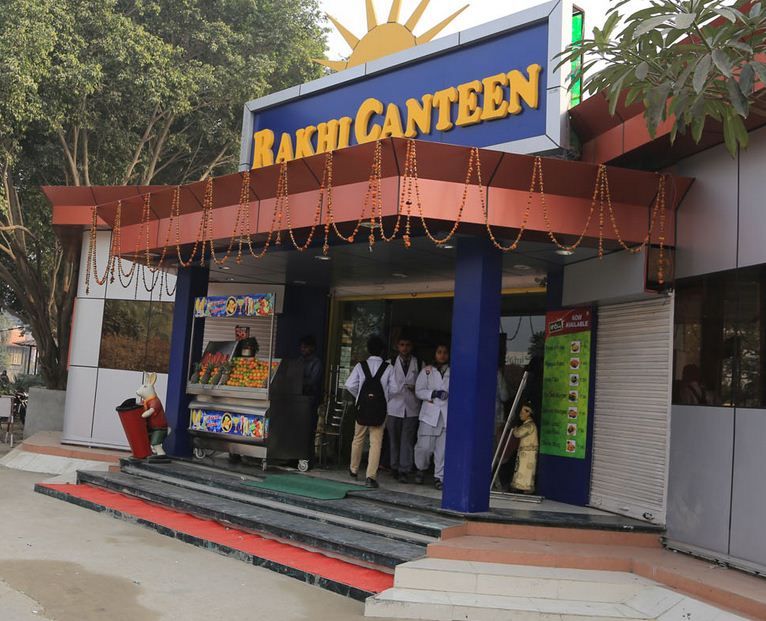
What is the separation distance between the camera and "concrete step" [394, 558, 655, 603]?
5652mm

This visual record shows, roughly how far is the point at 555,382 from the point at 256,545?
3.64 metres

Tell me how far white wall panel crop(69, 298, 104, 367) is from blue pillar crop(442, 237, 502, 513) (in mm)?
7530

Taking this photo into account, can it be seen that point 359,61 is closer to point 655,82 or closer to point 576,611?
point 655,82

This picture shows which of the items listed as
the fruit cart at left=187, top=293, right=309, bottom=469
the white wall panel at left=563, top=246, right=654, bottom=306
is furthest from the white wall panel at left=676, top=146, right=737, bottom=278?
the fruit cart at left=187, top=293, right=309, bottom=469

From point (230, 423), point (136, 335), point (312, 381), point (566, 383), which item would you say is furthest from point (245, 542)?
point (136, 335)

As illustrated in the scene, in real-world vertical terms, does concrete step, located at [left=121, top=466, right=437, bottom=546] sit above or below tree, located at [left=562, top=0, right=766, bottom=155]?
below

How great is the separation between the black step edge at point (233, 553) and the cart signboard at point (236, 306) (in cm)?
268

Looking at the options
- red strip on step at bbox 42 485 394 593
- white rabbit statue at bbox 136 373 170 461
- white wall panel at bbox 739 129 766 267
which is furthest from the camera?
white rabbit statue at bbox 136 373 170 461

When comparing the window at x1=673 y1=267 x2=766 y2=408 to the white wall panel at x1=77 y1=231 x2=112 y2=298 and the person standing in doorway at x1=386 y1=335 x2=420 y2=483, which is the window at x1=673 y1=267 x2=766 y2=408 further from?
the white wall panel at x1=77 y1=231 x2=112 y2=298

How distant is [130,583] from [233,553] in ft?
3.70

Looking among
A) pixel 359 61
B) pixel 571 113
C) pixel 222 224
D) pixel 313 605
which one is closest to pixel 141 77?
pixel 359 61

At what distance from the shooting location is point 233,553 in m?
6.71

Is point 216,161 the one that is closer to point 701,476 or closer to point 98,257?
point 98,257

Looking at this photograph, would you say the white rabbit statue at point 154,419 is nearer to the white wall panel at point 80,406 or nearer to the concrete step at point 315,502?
the concrete step at point 315,502
